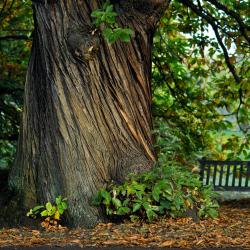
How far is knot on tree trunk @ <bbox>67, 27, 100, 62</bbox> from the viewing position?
868cm

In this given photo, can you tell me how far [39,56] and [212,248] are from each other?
3.65 meters

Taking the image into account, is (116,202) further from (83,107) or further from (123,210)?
(83,107)

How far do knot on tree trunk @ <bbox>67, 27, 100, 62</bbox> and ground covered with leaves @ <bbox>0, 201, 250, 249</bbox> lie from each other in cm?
214

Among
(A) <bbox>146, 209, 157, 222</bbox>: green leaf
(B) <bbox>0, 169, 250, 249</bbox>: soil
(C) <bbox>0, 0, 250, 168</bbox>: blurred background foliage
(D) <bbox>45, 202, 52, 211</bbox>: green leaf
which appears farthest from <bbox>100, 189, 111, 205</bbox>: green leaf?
(C) <bbox>0, 0, 250, 168</bbox>: blurred background foliage

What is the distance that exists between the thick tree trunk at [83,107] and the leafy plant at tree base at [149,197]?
0.63 ft

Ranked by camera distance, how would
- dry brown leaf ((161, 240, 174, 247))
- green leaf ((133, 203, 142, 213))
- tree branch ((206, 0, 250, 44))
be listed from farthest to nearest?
1. tree branch ((206, 0, 250, 44))
2. green leaf ((133, 203, 142, 213))
3. dry brown leaf ((161, 240, 174, 247))

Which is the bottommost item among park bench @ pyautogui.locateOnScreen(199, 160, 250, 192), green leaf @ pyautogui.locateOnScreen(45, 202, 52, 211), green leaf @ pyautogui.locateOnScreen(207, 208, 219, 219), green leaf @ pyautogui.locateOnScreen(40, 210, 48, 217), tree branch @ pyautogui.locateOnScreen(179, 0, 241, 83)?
green leaf @ pyautogui.locateOnScreen(40, 210, 48, 217)

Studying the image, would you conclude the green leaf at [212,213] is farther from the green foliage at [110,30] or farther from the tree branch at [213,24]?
the tree branch at [213,24]

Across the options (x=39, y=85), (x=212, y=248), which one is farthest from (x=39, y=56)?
(x=212, y=248)

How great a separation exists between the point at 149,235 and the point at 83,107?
1.97 metres

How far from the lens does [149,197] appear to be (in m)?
8.61

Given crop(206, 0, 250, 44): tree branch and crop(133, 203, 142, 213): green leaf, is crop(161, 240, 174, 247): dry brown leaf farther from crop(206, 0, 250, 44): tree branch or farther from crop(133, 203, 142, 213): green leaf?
crop(206, 0, 250, 44): tree branch

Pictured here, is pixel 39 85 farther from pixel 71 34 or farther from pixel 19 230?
pixel 19 230

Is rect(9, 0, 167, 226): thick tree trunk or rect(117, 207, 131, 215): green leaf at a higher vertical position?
rect(9, 0, 167, 226): thick tree trunk
